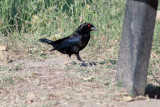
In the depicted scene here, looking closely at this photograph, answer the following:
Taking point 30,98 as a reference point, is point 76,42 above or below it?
above

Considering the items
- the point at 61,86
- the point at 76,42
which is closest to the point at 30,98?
the point at 61,86

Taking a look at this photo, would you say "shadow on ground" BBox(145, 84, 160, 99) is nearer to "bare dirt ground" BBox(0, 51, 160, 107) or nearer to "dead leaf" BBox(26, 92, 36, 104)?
"bare dirt ground" BBox(0, 51, 160, 107)

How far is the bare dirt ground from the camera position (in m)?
3.79

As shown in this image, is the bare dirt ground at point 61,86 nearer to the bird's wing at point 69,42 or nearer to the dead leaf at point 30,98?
the dead leaf at point 30,98

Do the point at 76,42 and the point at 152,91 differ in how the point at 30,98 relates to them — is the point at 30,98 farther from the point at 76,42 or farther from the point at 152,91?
the point at 76,42

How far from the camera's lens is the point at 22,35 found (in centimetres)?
687

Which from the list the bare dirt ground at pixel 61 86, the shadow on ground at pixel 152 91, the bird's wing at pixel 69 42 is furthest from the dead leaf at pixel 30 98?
the bird's wing at pixel 69 42

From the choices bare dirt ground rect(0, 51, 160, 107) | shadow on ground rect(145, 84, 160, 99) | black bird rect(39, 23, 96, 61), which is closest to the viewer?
bare dirt ground rect(0, 51, 160, 107)

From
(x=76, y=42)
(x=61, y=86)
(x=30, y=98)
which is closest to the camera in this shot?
(x=30, y=98)

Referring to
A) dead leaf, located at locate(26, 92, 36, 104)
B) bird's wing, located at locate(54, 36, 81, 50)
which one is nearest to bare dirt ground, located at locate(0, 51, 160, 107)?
dead leaf, located at locate(26, 92, 36, 104)

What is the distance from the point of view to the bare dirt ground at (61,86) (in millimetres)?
3791

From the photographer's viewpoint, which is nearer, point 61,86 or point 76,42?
point 61,86

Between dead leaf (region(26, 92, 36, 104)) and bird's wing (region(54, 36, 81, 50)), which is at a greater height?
bird's wing (region(54, 36, 81, 50))

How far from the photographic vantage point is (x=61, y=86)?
435 centimetres
